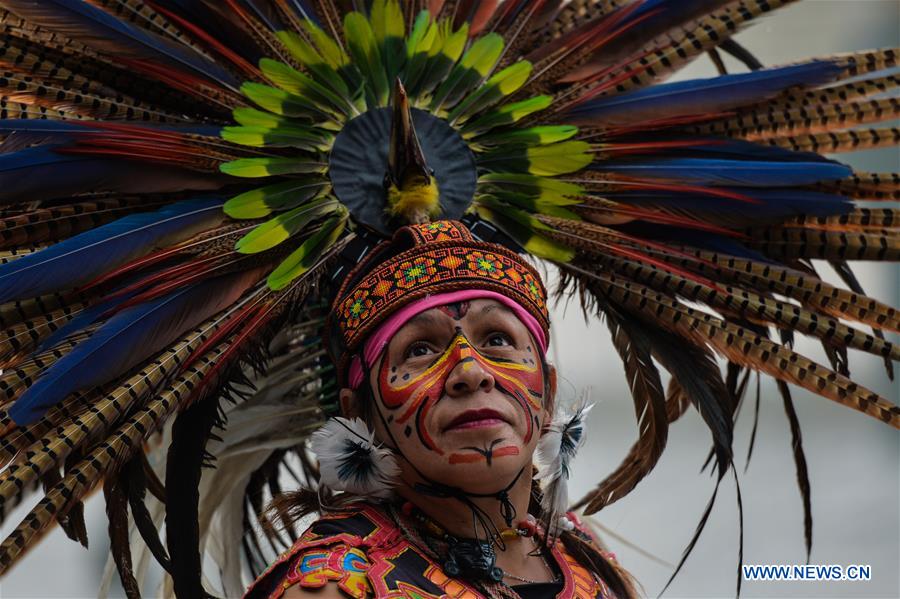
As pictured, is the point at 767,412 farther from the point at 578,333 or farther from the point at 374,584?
the point at 374,584

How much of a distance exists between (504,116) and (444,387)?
0.99m

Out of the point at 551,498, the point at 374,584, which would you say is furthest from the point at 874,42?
the point at 374,584

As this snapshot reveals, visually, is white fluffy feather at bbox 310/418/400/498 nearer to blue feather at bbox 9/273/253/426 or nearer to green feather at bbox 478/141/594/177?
blue feather at bbox 9/273/253/426

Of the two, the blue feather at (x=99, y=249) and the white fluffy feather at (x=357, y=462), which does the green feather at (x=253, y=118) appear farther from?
the white fluffy feather at (x=357, y=462)

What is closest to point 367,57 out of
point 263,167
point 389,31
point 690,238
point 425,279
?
point 389,31

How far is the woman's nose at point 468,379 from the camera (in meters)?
2.75

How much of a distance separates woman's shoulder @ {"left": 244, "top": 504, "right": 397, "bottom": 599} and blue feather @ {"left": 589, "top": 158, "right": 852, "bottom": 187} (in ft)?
4.18

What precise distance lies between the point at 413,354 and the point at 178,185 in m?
0.82

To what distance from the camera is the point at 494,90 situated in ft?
11.3

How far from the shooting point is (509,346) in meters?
2.93

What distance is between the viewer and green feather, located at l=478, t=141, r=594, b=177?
342 centimetres

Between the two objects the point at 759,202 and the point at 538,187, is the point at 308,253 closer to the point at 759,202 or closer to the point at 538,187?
the point at 538,187

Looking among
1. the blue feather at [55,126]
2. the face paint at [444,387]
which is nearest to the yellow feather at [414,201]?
the face paint at [444,387]

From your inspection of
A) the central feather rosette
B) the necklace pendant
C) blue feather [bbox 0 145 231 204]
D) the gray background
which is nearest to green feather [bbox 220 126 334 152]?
the central feather rosette
